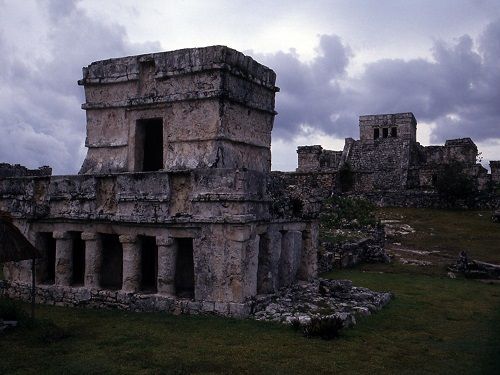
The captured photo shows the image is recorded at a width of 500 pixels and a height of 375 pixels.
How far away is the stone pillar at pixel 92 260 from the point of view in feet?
37.9

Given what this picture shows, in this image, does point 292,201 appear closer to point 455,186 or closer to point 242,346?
point 242,346

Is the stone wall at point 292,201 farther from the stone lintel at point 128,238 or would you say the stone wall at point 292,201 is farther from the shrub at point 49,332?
the shrub at point 49,332

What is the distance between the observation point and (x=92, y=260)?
1159 cm

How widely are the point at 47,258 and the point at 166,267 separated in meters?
4.10

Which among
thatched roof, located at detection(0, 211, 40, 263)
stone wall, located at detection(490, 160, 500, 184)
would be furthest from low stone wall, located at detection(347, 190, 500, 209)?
thatched roof, located at detection(0, 211, 40, 263)

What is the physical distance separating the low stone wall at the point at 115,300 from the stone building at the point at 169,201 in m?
→ 0.03

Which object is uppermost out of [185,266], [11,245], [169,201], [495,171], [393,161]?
[393,161]

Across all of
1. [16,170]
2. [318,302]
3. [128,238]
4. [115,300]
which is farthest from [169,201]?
[16,170]

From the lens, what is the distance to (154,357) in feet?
25.5

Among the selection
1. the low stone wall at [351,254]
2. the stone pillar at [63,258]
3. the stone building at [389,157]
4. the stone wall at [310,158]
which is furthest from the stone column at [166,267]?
the stone wall at [310,158]

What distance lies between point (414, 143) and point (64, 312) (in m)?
38.6

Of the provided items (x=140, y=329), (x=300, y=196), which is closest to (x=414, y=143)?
(x=300, y=196)

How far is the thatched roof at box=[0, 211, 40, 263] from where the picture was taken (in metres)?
9.14

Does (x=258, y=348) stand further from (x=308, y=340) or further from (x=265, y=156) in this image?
(x=265, y=156)
